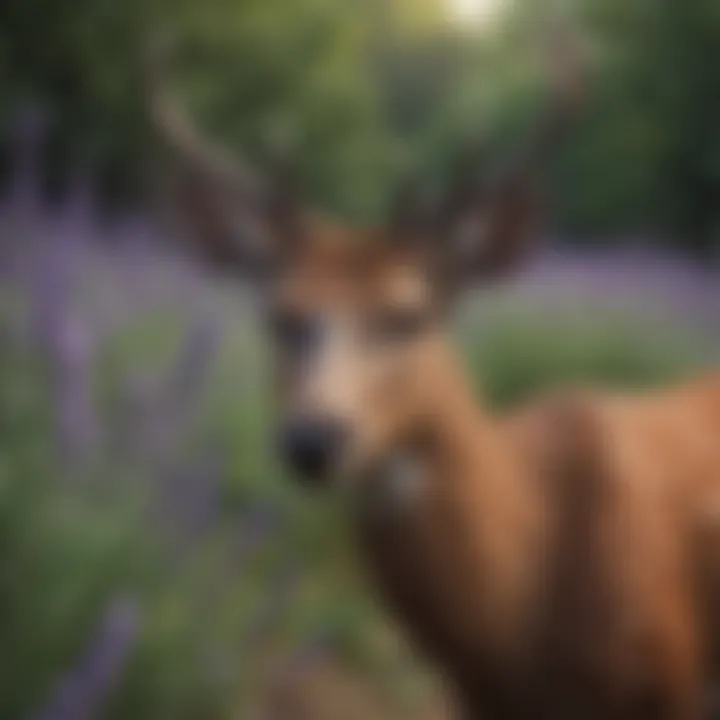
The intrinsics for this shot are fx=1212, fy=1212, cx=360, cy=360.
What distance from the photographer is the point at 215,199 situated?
37.5 inches

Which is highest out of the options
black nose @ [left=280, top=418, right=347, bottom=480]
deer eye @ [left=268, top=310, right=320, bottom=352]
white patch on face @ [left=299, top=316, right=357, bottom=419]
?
deer eye @ [left=268, top=310, right=320, bottom=352]

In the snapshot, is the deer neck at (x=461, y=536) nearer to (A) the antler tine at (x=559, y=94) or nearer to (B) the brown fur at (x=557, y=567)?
(B) the brown fur at (x=557, y=567)

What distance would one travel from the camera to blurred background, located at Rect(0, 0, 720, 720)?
0.97m

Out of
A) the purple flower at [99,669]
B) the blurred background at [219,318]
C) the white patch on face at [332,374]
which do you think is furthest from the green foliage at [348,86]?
the purple flower at [99,669]

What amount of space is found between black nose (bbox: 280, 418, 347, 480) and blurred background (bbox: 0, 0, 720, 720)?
7 centimetres

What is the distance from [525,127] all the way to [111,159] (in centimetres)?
34

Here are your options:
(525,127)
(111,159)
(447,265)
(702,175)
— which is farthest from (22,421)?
(702,175)

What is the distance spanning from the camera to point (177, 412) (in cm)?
101

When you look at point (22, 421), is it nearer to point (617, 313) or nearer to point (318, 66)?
point (318, 66)

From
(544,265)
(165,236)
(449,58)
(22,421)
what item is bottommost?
(22,421)

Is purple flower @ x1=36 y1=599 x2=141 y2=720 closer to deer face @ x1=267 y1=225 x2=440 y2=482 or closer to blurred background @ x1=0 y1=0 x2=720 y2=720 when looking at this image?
blurred background @ x1=0 y1=0 x2=720 y2=720

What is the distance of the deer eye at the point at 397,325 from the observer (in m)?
0.89

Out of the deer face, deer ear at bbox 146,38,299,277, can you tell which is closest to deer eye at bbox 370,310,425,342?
the deer face

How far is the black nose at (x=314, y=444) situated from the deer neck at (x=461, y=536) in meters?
0.08
